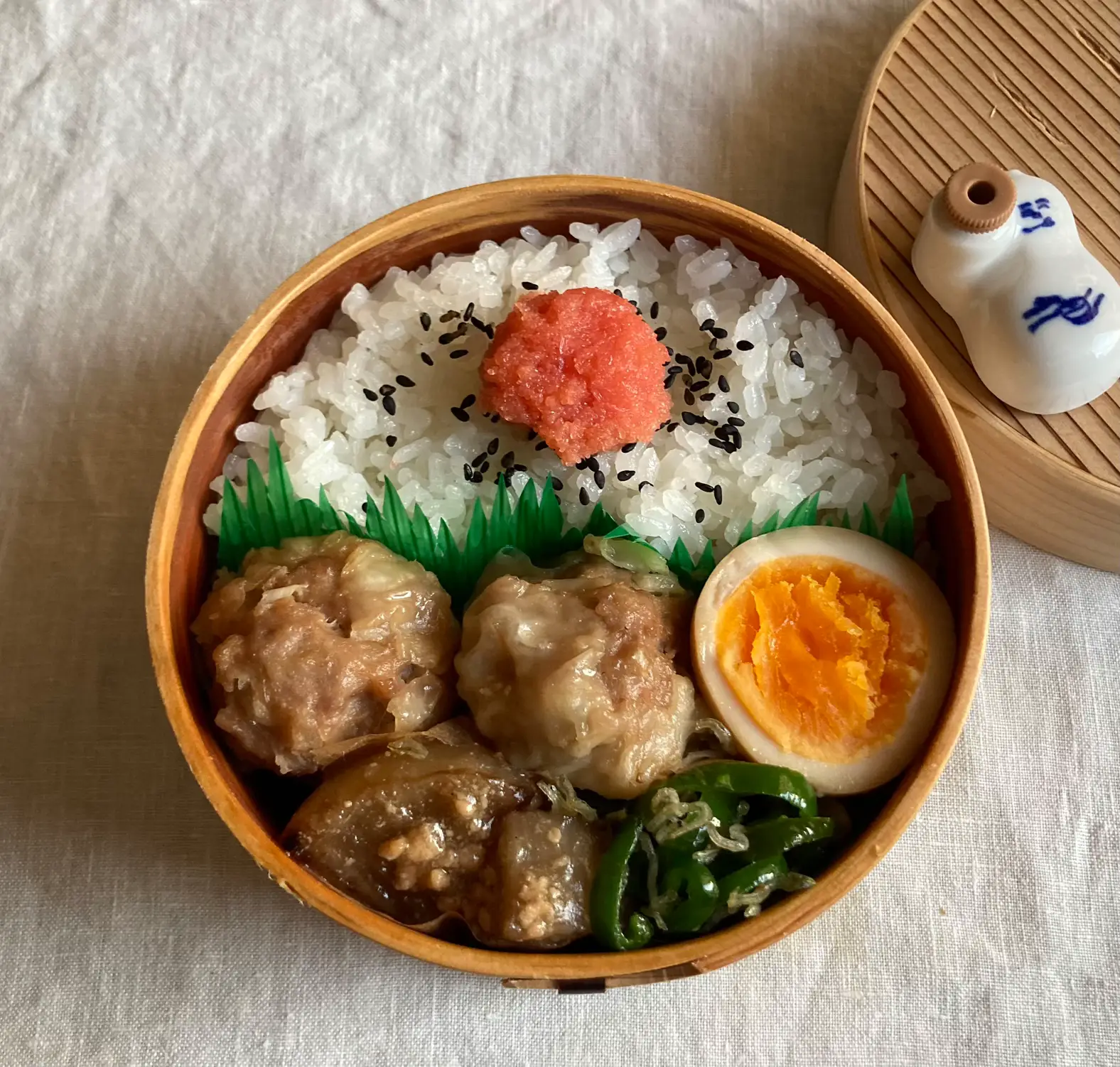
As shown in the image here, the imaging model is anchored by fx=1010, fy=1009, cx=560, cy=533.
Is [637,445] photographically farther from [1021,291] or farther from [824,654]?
[1021,291]

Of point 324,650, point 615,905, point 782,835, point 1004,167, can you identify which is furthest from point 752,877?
point 1004,167

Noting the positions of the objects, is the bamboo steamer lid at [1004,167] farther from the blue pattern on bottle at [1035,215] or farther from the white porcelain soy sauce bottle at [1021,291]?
the blue pattern on bottle at [1035,215]

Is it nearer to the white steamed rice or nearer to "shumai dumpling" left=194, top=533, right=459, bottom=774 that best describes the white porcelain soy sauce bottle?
the white steamed rice

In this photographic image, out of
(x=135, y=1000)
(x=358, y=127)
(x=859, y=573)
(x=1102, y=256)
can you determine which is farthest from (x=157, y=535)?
(x=1102, y=256)

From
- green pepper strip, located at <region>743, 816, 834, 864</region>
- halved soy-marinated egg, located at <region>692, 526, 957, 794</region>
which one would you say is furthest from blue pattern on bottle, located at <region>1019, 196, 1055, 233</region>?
green pepper strip, located at <region>743, 816, 834, 864</region>

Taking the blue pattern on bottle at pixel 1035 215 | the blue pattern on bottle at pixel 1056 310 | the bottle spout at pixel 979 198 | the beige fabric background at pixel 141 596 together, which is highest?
the bottle spout at pixel 979 198

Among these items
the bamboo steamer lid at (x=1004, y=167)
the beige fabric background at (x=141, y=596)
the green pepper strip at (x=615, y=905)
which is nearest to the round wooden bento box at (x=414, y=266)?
the green pepper strip at (x=615, y=905)
